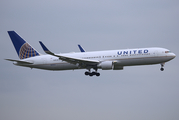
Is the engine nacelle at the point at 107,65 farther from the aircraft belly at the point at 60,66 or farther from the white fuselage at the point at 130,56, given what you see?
the aircraft belly at the point at 60,66

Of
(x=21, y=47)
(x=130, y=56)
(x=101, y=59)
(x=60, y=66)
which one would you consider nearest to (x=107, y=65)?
(x=101, y=59)

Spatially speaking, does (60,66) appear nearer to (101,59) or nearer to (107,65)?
(101,59)

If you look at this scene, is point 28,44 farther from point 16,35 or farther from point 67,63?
point 67,63

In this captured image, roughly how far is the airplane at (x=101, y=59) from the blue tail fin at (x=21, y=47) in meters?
0.69

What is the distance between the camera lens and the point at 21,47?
68500mm

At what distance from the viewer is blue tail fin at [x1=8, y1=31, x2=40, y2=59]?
6731cm

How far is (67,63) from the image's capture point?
62938 mm

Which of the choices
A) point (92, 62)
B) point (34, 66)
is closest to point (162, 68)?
point (92, 62)

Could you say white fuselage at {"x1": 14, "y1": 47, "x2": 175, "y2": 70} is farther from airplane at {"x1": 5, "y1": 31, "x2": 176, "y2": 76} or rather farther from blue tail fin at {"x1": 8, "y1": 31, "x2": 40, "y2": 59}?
blue tail fin at {"x1": 8, "y1": 31, "x2": 40, "y2": 59}

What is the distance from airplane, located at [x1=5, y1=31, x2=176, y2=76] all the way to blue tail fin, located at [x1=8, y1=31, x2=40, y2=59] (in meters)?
0.69

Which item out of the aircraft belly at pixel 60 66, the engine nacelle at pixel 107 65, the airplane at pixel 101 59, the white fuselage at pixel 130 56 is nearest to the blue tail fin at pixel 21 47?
the airplane at pixel 101 59

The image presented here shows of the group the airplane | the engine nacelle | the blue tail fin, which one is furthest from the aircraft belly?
the engine nacelle

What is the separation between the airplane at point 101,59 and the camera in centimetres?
5922

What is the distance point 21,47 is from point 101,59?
18161mm
